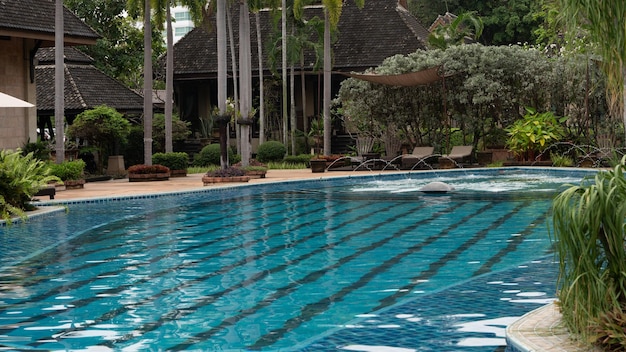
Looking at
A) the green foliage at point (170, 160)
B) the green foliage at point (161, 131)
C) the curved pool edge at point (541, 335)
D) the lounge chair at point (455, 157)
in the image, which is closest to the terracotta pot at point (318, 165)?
the lounge chair at point (455, 157)

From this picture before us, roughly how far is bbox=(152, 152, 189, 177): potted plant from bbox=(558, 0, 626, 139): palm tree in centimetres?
2179

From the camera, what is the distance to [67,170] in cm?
2230

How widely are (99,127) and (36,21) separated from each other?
140 inches

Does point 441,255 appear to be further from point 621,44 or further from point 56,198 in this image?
point 56,198

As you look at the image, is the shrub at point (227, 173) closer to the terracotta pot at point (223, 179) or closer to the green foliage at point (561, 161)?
the terracotta pot at point (223, 179)

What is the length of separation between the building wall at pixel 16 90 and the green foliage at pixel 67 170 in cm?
230

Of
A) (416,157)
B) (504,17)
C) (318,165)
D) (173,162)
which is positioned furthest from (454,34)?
(504,17)

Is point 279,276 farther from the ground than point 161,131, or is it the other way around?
point 161,131

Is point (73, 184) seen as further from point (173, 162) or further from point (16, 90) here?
point (173, 162)

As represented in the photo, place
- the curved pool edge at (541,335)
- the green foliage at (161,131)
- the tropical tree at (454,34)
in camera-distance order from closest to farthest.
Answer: the curved pool edge at (541,335)
the green foliage at (161,131)
the tropical tree at (454,34)

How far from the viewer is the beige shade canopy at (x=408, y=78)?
2684cm

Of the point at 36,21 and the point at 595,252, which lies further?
the point at 36,21

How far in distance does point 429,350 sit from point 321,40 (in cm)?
2963

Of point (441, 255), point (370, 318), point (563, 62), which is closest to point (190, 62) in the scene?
point (563, 62)
